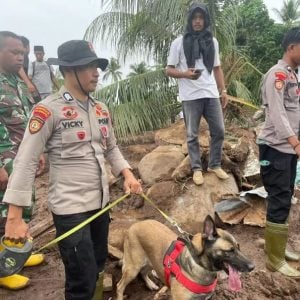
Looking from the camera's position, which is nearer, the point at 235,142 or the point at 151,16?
the point at 235,142

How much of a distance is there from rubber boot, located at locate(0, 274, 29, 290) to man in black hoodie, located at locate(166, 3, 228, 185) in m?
2.52

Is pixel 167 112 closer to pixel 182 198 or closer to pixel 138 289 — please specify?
pixel 182 198

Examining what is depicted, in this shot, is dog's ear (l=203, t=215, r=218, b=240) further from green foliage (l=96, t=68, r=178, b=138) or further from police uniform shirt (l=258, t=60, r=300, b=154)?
green foliage (l=96, t=68, r=178, b=138)

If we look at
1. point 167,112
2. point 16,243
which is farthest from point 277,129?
point 167,112

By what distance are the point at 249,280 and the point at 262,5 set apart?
22.6 meters

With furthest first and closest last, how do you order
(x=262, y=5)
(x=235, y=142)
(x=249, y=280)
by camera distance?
(x=262, y=5) → (x=235, y=142) → (x=249, y=280)

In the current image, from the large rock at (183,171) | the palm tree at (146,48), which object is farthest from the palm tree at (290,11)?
the large rock at (183,171)

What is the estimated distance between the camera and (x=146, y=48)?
356 inches

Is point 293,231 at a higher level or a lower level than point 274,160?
lower

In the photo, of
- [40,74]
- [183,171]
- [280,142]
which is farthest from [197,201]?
[40,74]

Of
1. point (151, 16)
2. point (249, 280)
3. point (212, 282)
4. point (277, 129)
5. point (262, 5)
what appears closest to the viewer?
point (212, 282)

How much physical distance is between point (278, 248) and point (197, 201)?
1563 mm

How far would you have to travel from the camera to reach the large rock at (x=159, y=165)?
19.9ft

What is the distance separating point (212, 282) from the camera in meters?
2.88
